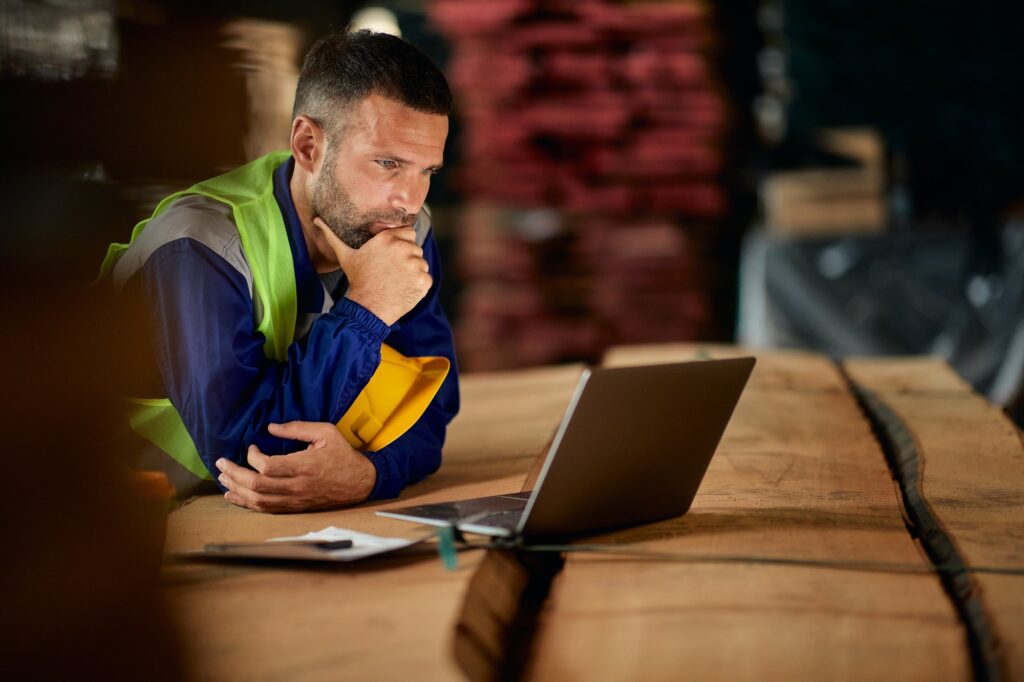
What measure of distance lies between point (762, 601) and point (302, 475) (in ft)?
1.87

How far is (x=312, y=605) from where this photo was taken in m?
0.89

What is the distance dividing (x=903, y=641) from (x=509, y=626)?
310 millimetres

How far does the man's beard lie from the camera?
53.6 inches

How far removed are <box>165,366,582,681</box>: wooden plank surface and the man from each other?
67 mm

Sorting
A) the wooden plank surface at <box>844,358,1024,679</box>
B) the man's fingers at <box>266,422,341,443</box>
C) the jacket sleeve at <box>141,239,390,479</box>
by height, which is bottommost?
the wooden plank surface at <box>844,358,1024,679</box>

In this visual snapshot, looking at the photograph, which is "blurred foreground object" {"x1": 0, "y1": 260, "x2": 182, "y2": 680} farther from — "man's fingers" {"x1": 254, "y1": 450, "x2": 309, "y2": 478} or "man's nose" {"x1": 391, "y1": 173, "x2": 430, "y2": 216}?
"man's nose" {"x1": 391, "y1": 173, "x2": 430, "y2": 216}

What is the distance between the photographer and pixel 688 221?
283 centimetres

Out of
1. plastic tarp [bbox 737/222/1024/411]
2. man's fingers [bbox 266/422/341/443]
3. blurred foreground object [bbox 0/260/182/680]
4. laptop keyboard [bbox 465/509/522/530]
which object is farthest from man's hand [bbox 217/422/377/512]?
plastic tarp [bbox 737/222/1024/411]

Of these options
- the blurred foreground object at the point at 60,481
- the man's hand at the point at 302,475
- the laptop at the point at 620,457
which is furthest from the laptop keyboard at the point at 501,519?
the blurred foreground object at the point at 60,481

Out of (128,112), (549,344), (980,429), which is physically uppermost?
(128,112)

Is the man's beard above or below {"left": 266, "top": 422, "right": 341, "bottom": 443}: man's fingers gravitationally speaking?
above

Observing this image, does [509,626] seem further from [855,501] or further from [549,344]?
[549,344]

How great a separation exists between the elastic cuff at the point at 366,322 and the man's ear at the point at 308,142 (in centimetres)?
21

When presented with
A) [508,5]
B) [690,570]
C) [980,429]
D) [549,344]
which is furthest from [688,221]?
[690,570]
